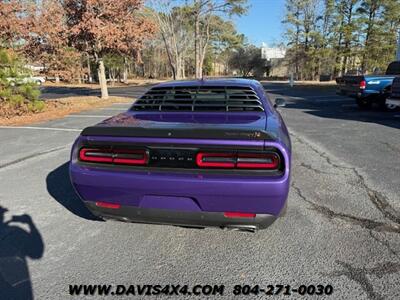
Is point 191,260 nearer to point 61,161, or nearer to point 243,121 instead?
point 243,121

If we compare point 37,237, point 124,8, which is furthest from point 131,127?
point 124,8

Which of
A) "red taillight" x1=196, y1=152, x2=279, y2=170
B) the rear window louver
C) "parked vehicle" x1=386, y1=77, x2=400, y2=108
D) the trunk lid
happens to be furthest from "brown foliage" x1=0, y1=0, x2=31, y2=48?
"parked vehicle" x1=386, y1=77, x2=400, y2=108

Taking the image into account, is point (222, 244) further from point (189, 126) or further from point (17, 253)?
point (17, 253)

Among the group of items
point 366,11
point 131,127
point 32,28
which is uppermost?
point 366,11

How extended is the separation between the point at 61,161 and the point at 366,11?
115 feet

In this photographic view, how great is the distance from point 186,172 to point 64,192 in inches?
94.6

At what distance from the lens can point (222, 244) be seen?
289 centimetres

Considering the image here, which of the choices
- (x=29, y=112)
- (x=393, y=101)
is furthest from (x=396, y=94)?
(x=29, y=112)

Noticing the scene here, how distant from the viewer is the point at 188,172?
Answer: 2.40 meters

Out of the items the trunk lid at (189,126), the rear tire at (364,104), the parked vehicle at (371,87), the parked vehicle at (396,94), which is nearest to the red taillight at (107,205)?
the trunk lid at (189,126)

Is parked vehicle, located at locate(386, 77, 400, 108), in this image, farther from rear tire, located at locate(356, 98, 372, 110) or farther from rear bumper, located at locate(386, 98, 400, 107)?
rear tire, located at locate(356, 98, 372, 110)

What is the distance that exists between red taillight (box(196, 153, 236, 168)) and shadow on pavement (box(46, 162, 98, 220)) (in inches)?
64.0

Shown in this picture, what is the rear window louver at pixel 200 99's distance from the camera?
3479mm

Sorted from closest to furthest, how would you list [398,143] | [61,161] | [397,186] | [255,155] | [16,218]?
[255,155] < [16,218] < [397,186] < [61,161] < [398,143]
